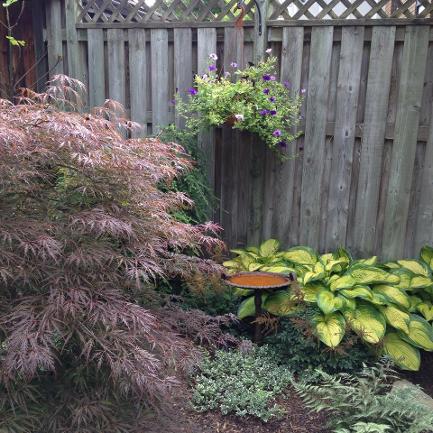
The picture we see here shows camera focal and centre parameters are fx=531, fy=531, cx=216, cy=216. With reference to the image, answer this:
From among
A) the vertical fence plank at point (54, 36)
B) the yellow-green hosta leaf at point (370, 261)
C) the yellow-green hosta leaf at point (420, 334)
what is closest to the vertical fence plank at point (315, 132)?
the yellow-green hosta leaf at point (370, 261)

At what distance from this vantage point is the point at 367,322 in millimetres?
3363

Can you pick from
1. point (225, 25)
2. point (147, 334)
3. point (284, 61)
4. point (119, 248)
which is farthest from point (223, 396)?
point (225, 25)

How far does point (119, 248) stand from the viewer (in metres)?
2.47

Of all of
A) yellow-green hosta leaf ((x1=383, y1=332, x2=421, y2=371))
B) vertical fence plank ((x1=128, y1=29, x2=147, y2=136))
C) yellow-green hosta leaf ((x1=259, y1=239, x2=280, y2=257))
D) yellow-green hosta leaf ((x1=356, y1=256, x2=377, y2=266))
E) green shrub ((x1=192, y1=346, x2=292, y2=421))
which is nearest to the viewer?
green shrub ((x1=192, y1=346, x2=292, y2=421))

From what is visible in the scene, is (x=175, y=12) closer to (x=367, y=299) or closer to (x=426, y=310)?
(x=367, y=299)

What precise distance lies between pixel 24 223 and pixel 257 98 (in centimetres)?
A: 205

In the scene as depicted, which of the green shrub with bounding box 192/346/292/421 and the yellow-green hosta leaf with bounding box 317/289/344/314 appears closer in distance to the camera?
the green shrub with bounding box 192/346/292/421

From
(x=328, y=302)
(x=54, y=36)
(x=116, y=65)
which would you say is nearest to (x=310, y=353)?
(x=328, y=302)

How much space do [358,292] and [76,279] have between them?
6.27 ft

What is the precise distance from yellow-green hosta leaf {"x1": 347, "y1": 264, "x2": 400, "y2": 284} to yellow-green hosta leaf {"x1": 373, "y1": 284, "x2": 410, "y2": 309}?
41 millimetres

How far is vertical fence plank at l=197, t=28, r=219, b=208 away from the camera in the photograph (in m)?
4.15

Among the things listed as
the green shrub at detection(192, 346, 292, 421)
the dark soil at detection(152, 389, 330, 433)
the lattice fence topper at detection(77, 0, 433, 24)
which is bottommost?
the dark soil at detection(152, 389, 330, 433)

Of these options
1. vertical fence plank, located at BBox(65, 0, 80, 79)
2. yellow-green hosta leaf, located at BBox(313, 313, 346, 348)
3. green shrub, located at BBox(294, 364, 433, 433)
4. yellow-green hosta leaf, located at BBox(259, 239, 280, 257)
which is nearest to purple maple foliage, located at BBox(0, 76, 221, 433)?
green shrub, located at BBox(294, 364, 433, 433)

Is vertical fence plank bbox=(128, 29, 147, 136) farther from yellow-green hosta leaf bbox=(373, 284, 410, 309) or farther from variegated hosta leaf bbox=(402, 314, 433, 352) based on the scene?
variegated hosta leaf bbox=(402, 314, 433, 352)
